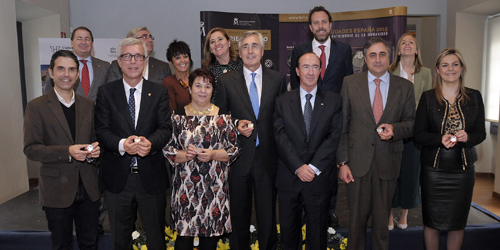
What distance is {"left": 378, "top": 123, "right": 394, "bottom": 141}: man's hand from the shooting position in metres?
2.62

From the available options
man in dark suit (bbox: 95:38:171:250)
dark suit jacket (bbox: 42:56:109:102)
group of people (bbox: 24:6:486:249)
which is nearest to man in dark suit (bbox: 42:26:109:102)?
dark suit jacket (bbox: 42:56:109:102)

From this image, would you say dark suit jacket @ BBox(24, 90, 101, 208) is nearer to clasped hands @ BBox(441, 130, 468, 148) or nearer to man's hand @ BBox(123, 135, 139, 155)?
man's hand @ BBox(123, 135, 139, 155)

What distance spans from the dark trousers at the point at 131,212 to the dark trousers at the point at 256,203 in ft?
1.83

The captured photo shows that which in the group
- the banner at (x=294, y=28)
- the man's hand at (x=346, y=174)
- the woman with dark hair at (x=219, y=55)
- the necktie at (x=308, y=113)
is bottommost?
the man's hand at (x=346, y=174)

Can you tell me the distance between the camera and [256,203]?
9.12 feet

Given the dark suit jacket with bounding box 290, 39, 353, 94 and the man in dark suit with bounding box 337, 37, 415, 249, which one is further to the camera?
the dark suit jacket with bounding box 290, 39, 353, 94

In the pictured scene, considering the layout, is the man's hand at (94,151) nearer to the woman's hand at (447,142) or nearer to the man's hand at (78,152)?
the man's hand at (78,152)

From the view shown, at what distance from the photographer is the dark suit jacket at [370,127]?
2752 millimetres

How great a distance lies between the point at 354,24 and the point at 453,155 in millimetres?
4009

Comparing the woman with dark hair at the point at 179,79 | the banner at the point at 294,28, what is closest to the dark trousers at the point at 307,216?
the woman with dark hair at the point at 179,79

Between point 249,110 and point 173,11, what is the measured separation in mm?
4613

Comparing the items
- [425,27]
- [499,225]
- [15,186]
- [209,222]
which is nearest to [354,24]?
[425,27]

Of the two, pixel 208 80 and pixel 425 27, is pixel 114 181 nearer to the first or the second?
pixel 208 80

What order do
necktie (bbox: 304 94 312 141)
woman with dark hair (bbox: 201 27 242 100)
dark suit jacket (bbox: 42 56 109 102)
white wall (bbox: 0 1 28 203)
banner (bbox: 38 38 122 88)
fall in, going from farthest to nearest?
banner (bbox: 38 38 122 88) → white wall (bbox: 0 1 28 203) → dark suit jacket (bbox: 42 56 109 102) → woman with dark hair (bbox: 201 27 242 100) → necktie (bbox: 304 94 312 141)
